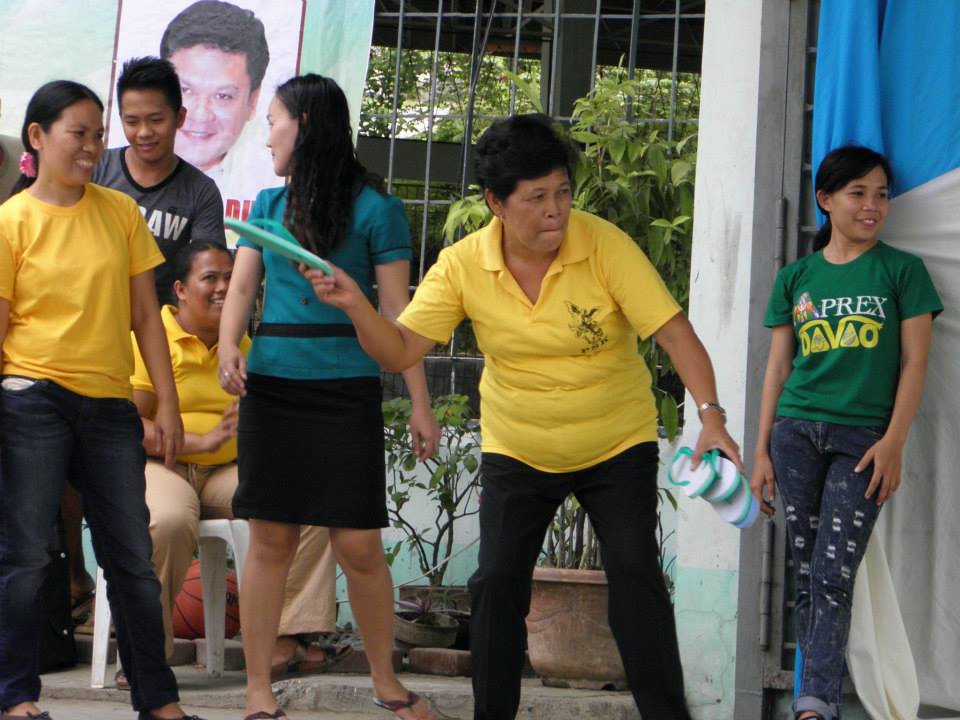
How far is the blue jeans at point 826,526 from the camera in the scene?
Answer: 3.82m

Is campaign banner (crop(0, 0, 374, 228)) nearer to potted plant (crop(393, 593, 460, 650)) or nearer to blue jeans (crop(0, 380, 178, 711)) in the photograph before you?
potted plant (crop(393, 593, 460, 650))

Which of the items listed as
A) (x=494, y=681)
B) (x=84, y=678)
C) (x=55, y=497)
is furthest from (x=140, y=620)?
(x=84, y=678)

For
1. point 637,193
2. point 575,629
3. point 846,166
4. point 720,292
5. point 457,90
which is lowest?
point 575,629

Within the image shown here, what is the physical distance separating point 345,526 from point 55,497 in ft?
2.67

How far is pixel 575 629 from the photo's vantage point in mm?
4789

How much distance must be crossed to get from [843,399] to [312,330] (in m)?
1.54

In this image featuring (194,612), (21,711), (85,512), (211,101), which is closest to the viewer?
(21,711)

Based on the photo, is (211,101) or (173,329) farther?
(211,101)

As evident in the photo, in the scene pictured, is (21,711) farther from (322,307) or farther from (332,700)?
(322,307)

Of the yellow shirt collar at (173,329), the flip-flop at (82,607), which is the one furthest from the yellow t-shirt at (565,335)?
the flip-flop at (82,607)

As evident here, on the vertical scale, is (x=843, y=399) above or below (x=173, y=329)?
below

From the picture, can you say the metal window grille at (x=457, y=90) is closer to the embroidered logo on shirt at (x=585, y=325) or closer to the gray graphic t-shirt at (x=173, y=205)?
the gray graphic t-shirt at (x=173, y=205)

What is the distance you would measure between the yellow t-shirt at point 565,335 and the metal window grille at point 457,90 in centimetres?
173

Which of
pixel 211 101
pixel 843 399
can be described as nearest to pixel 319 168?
pixel 843 399
